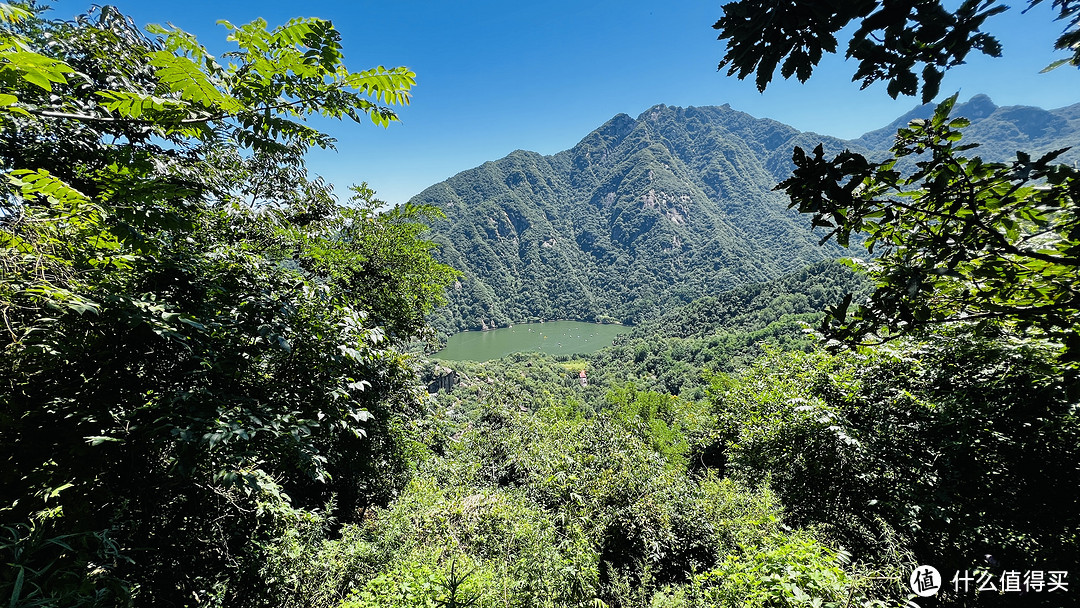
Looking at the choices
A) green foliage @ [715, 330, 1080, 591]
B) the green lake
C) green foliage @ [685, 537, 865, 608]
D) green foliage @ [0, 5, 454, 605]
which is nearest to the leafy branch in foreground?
green foliage @ [715, 330, 1080, 591]

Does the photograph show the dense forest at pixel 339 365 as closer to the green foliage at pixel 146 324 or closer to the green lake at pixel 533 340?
the green foliage at pixel 146 324

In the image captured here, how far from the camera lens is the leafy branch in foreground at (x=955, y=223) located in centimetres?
158

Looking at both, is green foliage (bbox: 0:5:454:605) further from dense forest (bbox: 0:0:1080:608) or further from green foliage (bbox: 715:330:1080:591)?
green foliage (bbox: 715:330:1080:591)

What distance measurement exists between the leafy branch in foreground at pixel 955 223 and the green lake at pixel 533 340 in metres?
106

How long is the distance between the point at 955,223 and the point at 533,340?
424ft

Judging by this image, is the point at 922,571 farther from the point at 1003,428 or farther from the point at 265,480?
the point at 265,480

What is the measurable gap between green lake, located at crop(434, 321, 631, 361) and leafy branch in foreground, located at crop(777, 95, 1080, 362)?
10645cm

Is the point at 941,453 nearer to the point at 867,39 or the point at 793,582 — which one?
the point at 793,582

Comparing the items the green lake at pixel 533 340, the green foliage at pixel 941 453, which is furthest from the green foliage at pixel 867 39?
the green lake at pixel 533 340

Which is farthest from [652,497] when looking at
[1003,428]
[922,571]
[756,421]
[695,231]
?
[695,231]

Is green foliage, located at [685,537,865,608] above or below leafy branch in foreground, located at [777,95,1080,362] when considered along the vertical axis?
below

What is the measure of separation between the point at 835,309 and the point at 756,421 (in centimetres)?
548

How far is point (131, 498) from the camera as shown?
2.50 metres

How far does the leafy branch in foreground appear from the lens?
1582 mm
